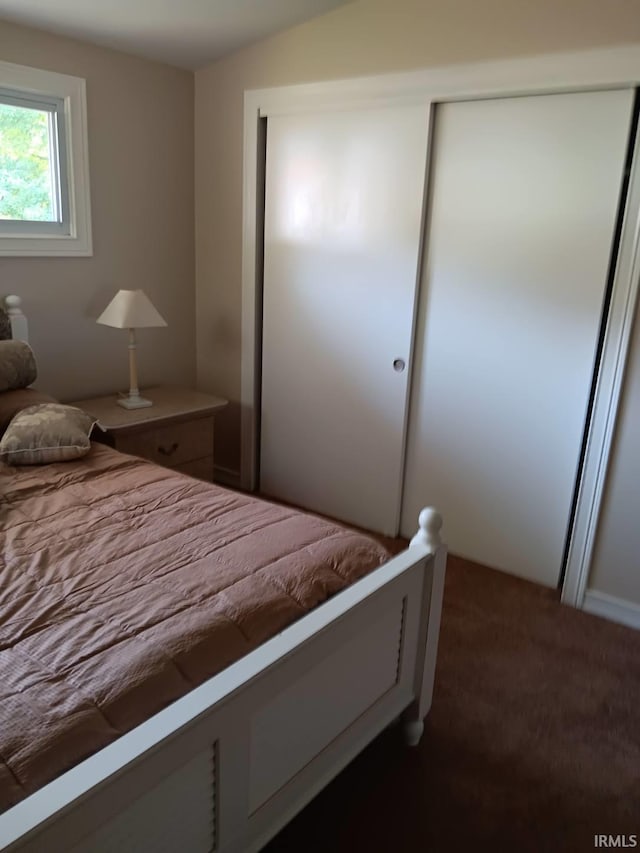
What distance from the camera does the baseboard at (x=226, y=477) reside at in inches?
148

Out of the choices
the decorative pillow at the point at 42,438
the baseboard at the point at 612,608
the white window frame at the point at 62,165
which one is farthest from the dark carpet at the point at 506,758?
the white window frame at the point at 62,165

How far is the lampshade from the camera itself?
2975 mm

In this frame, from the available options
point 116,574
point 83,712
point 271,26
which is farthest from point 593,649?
point 271,26

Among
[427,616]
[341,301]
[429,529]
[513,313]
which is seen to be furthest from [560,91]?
[427,616]

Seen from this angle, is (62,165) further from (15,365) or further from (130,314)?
(15,365)

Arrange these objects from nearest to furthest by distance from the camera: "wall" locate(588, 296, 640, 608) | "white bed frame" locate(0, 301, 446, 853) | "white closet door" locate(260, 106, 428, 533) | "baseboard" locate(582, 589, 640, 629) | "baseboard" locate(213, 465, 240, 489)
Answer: "white bed frame" locate(0, 301, 446, 853) < "wall" locate(588, 296, 640, 608) < "baseboard" locate(582, 589, 640, 629) < "white closet door" locate(260, 106, 428, 533) < "baseboard" locate(213, 465, 240, 489)

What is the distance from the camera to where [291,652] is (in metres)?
→ 1.32

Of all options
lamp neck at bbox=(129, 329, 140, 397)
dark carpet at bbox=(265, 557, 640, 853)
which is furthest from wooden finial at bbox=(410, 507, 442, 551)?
lamp neck at bbox=(129, 329, 140, 397)

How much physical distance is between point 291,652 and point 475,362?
1842 millimetres

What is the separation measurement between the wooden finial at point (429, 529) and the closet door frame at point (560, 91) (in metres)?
1.09

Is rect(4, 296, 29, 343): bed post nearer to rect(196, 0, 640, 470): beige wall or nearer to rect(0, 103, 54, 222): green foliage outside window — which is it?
rect(0, 103, 54, 222): green foliage outside window

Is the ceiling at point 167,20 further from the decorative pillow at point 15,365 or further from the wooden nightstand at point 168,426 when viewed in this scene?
the wooden nightstand at point 168,426

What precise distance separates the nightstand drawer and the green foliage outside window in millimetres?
1073

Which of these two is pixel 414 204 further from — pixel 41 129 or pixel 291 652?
pixel 291 652
